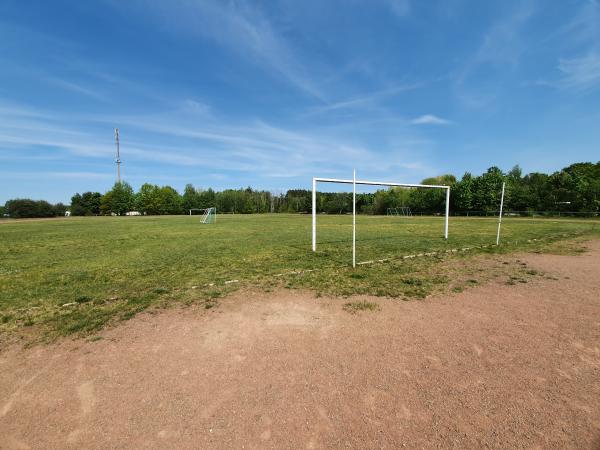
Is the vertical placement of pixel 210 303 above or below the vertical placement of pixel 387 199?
below

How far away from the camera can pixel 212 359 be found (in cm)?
347

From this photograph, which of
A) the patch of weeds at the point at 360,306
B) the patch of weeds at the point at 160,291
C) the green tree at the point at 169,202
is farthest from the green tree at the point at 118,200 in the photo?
the patch of weeds at the point at 360,306

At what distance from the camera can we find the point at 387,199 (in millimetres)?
71062

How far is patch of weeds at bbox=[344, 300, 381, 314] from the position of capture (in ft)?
16.4

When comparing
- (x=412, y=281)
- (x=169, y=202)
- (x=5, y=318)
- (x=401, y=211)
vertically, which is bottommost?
(x=5, y=318)

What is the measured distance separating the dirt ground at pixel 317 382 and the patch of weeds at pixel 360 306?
0.79ft

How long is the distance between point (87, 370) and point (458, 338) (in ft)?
14.6

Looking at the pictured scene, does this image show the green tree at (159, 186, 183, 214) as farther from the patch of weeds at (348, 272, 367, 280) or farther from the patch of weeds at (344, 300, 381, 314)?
the patch of weeds at (344, 300, 381, 314)

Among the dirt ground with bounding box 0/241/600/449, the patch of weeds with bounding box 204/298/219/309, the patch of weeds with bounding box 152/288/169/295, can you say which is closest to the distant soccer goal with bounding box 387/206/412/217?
the dirt ground with bounding box 0/241/600/449

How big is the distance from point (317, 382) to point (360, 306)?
2.34m

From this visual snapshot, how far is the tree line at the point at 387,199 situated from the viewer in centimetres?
4666

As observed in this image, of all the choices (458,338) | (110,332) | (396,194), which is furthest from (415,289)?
(396,194)

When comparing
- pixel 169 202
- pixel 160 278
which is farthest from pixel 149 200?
pixel 160 278

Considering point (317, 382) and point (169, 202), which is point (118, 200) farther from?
point (317, 382)
